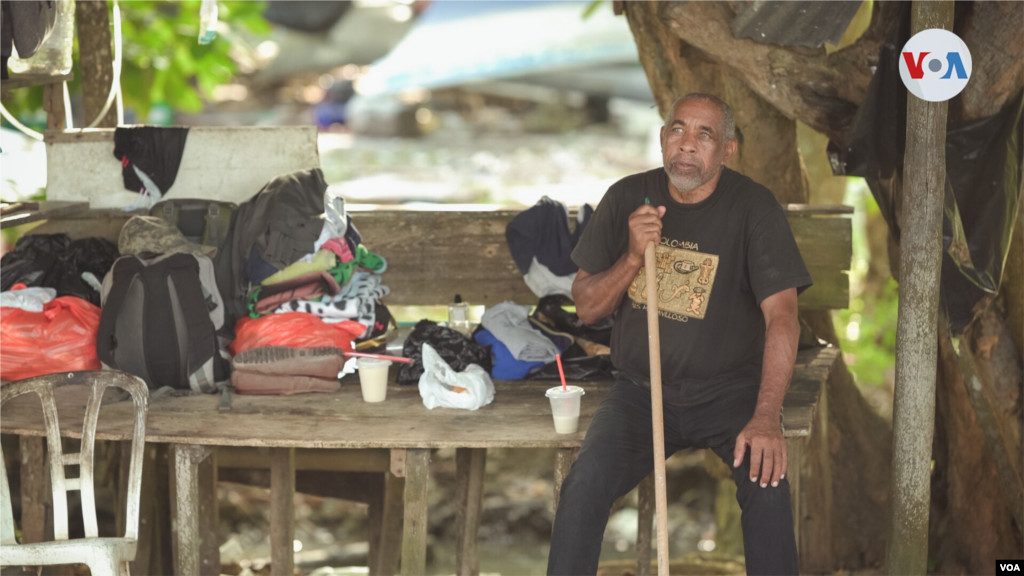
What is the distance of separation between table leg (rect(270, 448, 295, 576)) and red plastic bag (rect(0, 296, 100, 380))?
866mm

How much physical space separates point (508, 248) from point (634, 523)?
3646 millimetres

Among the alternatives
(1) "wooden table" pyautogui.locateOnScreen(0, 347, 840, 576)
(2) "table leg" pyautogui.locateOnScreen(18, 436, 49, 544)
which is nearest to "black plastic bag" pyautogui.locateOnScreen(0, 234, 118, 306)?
(1) "wooden table" pyautogui.locateOnScreen(0, 347, 840, 576)

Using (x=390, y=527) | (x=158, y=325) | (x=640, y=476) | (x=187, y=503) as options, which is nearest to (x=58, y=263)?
(x=158, y=325)

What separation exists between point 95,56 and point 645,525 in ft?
12.4

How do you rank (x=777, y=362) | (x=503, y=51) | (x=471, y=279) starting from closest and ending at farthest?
(x=777, y=362) → (x=471, y=279) → (x=503, y=51)

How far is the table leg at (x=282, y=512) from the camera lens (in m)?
4.35

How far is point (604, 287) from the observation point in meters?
3.54

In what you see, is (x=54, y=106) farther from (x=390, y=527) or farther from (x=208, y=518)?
(x=390, y=527)

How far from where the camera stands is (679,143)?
3.48 metres

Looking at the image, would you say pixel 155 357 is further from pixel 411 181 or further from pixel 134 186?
pixel 411 181

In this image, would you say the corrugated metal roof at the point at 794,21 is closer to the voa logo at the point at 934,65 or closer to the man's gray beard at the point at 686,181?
the voa logo at the point at 934,65

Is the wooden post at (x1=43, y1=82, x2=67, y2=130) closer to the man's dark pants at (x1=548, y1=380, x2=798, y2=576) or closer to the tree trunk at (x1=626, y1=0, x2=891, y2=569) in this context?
the tree trunk at (x1=626, y1=0, x2=891, y2=569)

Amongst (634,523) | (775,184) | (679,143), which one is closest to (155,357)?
(679,143)

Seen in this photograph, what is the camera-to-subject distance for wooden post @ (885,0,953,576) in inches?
135
